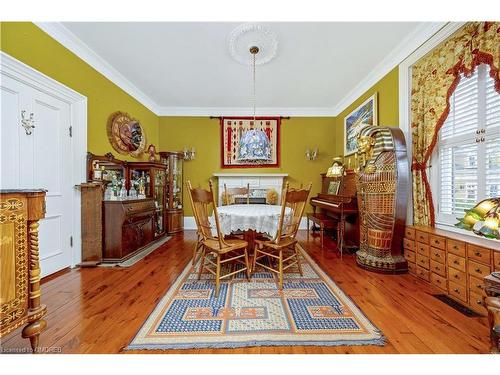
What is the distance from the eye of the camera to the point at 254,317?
182cm

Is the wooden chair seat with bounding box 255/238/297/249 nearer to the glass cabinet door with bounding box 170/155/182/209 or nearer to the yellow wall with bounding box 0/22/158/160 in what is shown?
the yellow wall with bounding box 0/22/158/160

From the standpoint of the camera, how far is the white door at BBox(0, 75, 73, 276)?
218 centimetres

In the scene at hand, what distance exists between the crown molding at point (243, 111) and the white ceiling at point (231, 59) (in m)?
0.36

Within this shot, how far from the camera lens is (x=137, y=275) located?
2.70 m

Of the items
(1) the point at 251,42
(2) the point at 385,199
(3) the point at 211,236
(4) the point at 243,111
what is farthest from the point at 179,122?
(2) the point at 385,199

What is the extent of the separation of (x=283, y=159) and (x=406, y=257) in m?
3.46

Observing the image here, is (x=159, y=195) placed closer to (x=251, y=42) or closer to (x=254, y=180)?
(x=254, y=180)

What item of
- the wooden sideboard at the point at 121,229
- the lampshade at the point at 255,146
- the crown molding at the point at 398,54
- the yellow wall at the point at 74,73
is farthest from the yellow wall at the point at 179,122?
the lampshade at the point at 255,146

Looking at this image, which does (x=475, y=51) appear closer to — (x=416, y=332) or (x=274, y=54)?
(x=274, y=54)

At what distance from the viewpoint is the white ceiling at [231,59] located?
2.68 metres

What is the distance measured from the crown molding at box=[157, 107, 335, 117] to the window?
3221 mm

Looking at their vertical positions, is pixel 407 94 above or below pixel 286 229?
above

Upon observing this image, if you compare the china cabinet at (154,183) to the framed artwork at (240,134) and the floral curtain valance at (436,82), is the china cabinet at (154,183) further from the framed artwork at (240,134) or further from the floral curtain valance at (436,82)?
the floral curtain valance at (436,82)

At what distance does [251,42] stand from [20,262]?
10.4 ft
